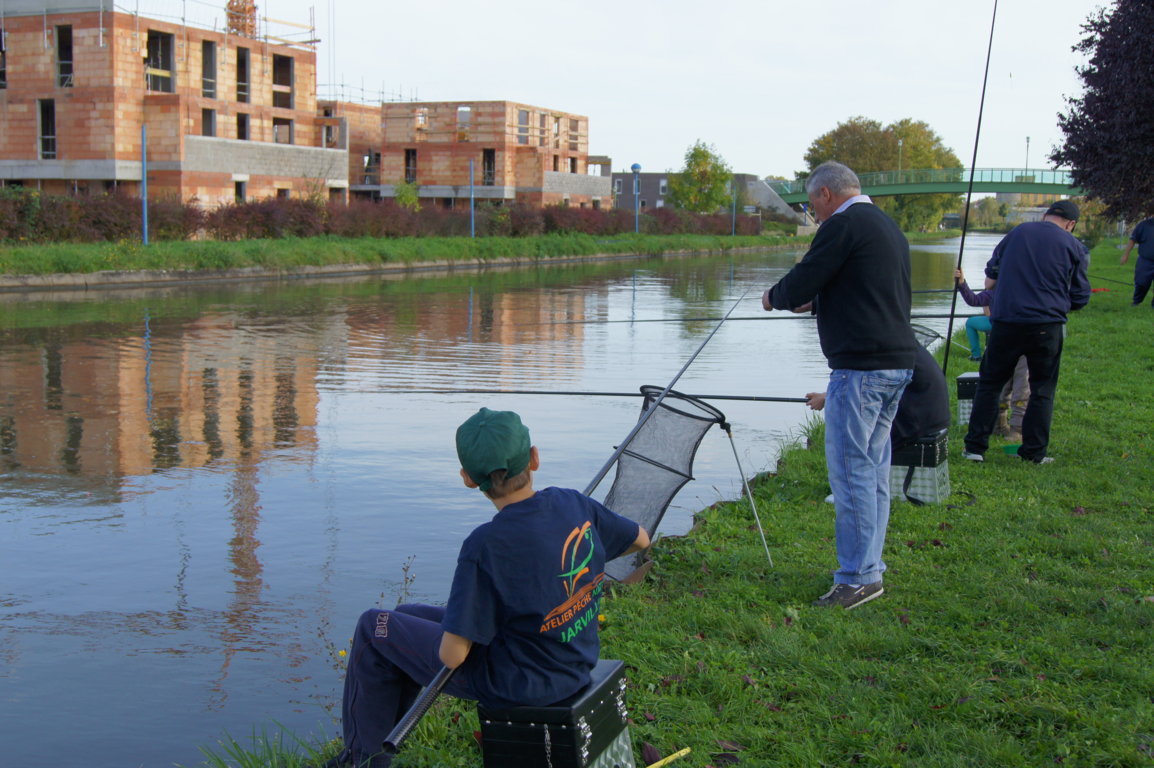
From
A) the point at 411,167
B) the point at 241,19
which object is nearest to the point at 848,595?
the point at 241,19

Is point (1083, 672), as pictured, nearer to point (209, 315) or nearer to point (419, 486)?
point (419, 486)

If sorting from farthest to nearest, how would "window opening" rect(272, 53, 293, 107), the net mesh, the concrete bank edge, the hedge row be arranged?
"window opening" rect(272, 53, 293, 107) < the hedge row < the concrete bank edge < the net mesh

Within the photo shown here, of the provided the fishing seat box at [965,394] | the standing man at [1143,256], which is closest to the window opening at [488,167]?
the standing man at [1143,256]

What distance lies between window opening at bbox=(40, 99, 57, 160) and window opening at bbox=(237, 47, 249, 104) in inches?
336

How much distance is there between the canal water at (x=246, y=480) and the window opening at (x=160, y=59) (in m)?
33.4

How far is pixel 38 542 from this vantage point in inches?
285

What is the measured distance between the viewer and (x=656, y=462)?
5.74m

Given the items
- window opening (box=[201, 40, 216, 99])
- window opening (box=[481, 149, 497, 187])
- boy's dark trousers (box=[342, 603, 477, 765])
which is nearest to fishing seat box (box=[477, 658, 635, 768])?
boy's dark trousers (box=[342, 603, 477, 765])

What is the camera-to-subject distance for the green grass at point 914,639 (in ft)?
13.2

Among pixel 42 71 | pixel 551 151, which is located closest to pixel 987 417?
pixel 42 71

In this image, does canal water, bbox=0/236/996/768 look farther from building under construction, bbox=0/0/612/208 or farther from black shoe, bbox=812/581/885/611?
building under construction, bbox=0/0/612/208

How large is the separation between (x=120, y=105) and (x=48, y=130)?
4.55 m

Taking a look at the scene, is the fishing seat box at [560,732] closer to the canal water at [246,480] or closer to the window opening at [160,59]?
the canal water at [246,480]

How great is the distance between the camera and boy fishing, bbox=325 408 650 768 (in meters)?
3.26
